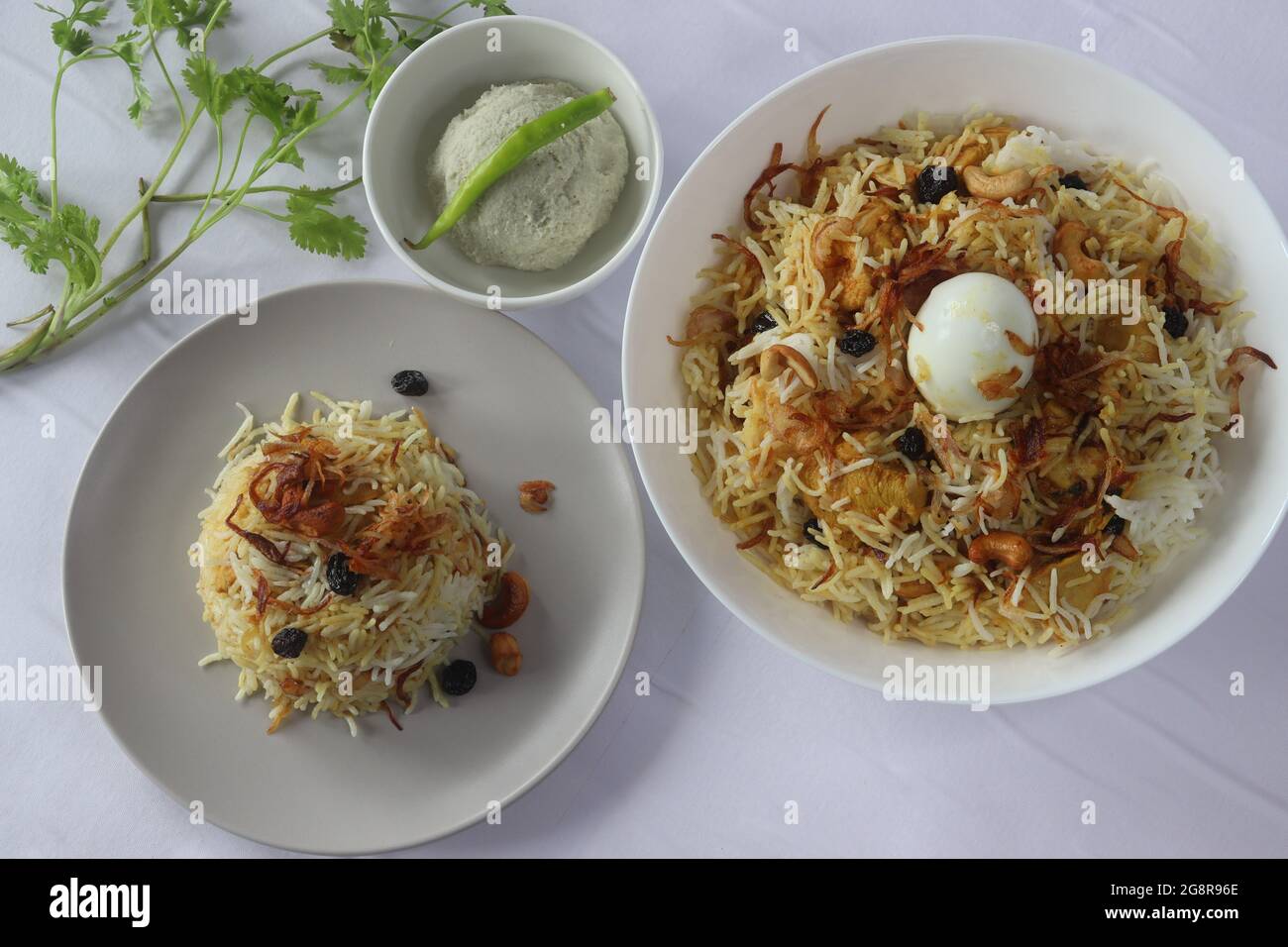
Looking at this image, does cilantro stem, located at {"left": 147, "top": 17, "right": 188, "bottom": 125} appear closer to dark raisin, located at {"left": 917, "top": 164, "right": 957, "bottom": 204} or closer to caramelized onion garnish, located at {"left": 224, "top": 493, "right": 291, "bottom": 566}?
caramelized onion garnish, located at {"left": 224, "top": 493, "right": 291, "bottom": 566}

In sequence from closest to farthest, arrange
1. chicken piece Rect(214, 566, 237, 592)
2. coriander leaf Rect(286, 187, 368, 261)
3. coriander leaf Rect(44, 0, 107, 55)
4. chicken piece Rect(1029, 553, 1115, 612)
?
chicken piece Rect(1029, 553, 1115, 612) < chicken piece Rect(214, 566, 237, 592) < coriander leaf Rect(286, 187, 368, 261) < coriander leaf Rect(44, 0, 107, 55)

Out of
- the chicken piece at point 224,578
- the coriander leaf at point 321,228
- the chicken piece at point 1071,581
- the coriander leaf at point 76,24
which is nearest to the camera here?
the chicken piece at point 1071,581

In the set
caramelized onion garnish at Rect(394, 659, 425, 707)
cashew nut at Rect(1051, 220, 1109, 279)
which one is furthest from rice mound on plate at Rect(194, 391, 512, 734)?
cashew nut at Rect(1051, 220, 1109, 279)

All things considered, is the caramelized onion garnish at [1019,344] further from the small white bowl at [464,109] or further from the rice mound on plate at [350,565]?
the rice mound on plate at [350,565]

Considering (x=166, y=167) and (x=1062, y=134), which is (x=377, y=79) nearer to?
(x=166, y=167)

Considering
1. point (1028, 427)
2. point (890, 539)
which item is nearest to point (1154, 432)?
point (1028, 427)

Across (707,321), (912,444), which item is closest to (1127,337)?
(912,444)

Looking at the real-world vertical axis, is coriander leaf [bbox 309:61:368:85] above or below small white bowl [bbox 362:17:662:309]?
above

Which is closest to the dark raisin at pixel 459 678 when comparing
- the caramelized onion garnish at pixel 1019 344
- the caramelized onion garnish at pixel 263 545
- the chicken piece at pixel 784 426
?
the caramelized onion garnish at pixel 263 545
